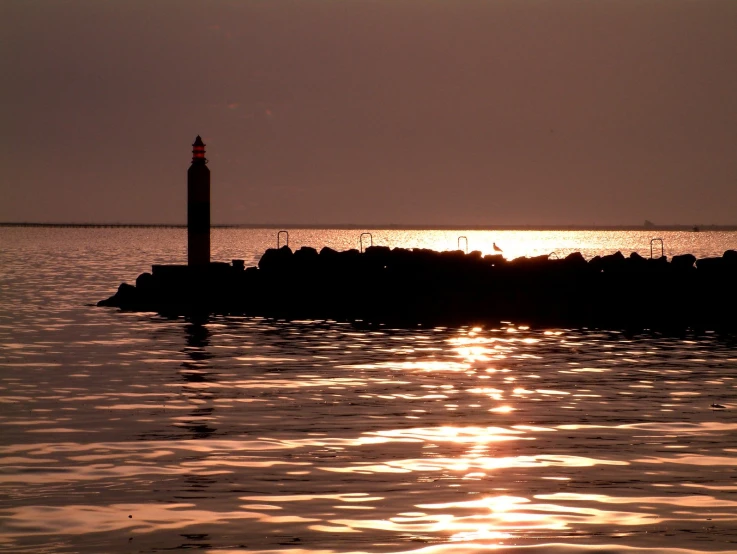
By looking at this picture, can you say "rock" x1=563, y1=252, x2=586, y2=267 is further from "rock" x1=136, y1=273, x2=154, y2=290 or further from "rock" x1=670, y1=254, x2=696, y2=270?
"rock" x1=136, y1=273, x2=154, y2=290

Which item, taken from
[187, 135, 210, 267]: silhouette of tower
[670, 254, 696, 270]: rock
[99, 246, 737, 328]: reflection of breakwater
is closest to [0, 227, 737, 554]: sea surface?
[99, 246, 737, 328]: reflection of breakwater

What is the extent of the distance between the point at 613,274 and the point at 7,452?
71.1 ft

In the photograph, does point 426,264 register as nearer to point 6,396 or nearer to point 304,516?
point 6,396

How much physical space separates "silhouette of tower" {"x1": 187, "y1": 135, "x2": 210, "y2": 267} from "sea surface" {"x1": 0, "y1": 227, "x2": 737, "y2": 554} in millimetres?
9865

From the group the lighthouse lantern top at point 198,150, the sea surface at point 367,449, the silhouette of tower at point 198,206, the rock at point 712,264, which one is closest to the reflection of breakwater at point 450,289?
the rock at point 712,264

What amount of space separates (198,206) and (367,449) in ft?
68.8

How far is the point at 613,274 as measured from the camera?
30.3m

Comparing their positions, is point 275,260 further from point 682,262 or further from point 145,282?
point 682,262

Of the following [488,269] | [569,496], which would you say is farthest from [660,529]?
[488,269]

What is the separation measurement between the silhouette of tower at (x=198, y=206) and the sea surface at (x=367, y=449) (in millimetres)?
9865

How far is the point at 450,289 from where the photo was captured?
30297mm

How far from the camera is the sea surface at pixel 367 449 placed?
816cm

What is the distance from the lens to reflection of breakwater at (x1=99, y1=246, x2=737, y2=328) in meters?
29.0

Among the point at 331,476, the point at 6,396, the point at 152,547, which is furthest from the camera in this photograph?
the point at 6,396
